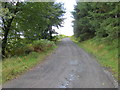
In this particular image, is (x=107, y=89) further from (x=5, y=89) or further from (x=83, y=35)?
(x=83, y=35)

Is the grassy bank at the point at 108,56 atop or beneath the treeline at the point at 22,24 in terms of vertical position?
beneath

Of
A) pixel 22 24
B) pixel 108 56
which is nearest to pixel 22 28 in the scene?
pixel 22 24

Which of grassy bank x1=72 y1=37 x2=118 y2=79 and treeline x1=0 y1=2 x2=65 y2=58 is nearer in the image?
grassy bank x1=72 y1=37 x2=118 y2=79

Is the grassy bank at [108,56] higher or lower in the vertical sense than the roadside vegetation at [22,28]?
lower

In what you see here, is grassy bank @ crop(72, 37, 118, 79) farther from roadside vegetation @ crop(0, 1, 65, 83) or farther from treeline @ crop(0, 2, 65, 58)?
treeline @ crop(0, 2, 65, 58)

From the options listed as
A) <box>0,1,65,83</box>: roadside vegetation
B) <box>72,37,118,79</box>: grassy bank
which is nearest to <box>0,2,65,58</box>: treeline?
<box>0,1,65,83</box>: roadside vegetation

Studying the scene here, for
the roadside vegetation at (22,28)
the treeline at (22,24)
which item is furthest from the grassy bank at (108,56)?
the treeline at (22,24)

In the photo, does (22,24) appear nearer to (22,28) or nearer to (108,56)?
(22,28)

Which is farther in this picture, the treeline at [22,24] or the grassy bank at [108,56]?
the treeline at [22,24]

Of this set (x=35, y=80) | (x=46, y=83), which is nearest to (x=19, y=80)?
(x=35, y=80)

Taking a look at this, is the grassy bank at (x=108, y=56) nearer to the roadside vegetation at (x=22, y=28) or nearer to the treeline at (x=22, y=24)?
the roadside vegetation at (x=22, y=28)

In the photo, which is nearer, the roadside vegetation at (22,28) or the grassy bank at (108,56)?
the grassy bank at (108,56)

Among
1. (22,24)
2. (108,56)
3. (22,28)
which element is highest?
(22,24)

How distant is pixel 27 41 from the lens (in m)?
13.2
